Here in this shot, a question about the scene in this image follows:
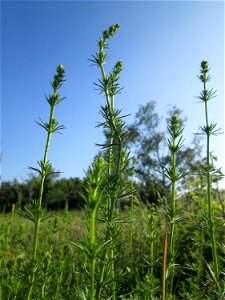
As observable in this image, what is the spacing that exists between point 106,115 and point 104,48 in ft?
1.81

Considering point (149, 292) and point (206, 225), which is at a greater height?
point (206, 225)

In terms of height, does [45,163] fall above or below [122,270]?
above

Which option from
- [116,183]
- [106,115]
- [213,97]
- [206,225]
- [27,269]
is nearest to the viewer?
[116,183]

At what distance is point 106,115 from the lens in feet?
5.71

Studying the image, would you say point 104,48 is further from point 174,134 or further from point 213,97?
point 213,97

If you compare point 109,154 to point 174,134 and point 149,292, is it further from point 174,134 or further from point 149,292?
point 149,292

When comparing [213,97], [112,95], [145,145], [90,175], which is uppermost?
[145,145]

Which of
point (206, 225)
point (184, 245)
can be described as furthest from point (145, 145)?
point (206, 225)

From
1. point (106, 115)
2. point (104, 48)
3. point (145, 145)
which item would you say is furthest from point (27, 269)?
point (145, 145)

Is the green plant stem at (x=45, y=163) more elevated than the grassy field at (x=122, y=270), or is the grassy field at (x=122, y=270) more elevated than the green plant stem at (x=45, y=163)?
the green plant stem at (x=45, y=163)

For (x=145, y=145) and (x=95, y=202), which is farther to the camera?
(x=145, y=145)

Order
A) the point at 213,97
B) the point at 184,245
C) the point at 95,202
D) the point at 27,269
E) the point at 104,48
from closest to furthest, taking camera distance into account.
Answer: the point at 95,202 → the point at 27,269 → the point at 104,48 → the point at 213,97 → the point at 184,245

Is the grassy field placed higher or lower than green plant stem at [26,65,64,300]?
lower

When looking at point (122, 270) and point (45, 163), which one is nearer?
point (122, 270)
